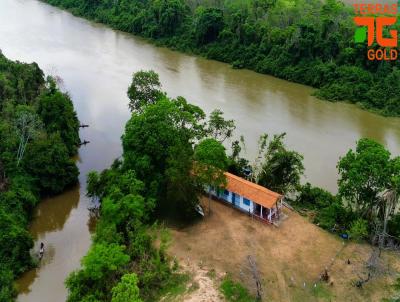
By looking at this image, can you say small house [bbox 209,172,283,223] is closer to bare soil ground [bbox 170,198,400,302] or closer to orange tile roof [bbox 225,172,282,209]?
orange tile roof [bbox 225,172,282,209]

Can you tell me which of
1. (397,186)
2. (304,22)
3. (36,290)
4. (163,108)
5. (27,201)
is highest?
(304,22)

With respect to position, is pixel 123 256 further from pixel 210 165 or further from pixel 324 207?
pixel 324 207

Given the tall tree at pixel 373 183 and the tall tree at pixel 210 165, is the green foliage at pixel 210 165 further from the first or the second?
the tall tree at pixel 373 183

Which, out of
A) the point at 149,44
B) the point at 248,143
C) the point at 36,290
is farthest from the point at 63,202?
the point at 149,44

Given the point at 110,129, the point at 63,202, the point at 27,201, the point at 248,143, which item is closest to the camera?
the point at 27,201

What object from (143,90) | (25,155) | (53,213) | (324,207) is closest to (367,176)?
(324,207)

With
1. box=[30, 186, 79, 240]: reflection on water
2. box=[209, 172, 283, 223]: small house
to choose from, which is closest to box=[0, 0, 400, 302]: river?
box=[30, 186, 79, 240]: reflection on water

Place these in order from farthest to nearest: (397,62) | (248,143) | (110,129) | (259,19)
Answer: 1. (259,19)
2. (397,62)
3. (110,129)
4. (248,143)

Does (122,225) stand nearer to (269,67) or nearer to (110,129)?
(110,129)
